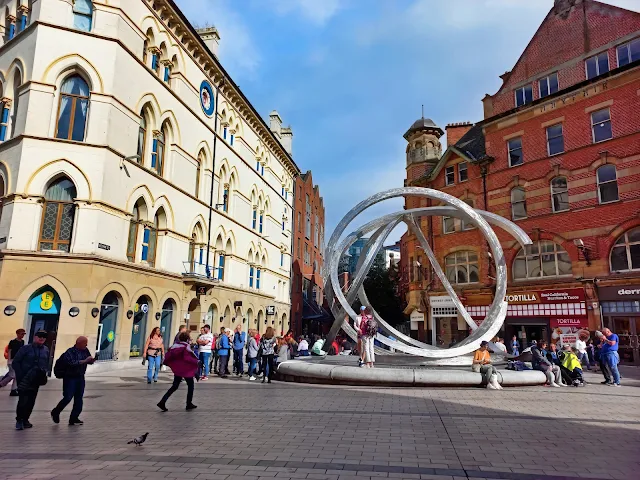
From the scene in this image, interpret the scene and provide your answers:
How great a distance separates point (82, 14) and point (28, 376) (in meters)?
17.4

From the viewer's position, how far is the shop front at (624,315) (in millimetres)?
21578

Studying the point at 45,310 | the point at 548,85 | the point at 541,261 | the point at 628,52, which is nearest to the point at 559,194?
the point at 541,261

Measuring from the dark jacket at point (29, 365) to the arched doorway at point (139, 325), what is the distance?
12.0m

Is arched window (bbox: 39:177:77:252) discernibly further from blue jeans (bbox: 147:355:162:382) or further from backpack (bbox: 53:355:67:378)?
backpack (bbox: 53:355:67:378)

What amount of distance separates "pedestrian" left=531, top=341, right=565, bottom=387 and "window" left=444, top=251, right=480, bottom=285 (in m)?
15.8

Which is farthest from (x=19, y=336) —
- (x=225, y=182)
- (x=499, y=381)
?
(x=225, y=182)

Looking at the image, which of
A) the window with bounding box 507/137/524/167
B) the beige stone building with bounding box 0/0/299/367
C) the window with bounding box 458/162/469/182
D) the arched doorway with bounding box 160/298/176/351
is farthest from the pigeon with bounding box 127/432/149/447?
the window with bounding box 458/162/469/182

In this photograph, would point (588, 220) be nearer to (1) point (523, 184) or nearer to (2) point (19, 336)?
(1) point (523, 184)

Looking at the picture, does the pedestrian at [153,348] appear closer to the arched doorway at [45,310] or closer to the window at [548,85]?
the arched doorway at [45,310]

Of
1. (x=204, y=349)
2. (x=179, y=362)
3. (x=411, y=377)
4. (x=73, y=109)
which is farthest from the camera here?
(x=73, y=109)

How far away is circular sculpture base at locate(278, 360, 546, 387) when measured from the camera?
12195mm

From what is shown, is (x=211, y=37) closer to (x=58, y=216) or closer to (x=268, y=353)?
(x=58, y=216)

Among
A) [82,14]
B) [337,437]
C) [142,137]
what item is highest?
[82,14]

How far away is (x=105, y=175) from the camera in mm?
18078
